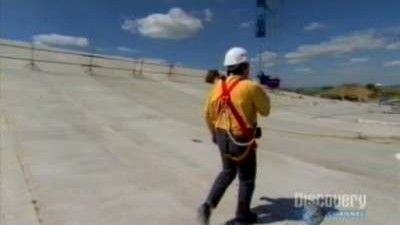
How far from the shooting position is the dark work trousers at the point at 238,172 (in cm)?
436

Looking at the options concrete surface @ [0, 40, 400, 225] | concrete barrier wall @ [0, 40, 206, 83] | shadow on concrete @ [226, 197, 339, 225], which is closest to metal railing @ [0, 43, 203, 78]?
concrete barrier wall @ [0, 40, 206, 83]

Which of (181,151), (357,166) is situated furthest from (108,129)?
(357,166)

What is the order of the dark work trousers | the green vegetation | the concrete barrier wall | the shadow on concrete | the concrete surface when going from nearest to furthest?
the dark work trousers
the shadow on concrete
the concrete surface
the concrete barrier wall
the green vegetation

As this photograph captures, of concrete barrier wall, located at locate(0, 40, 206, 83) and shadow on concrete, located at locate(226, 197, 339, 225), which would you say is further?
concrete barrier wall, located at locate(0, 40, 206, 83)

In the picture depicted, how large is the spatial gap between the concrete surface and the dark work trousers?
0.98 ft

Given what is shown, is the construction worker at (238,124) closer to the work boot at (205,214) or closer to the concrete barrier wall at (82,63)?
the work boot at (205,214)

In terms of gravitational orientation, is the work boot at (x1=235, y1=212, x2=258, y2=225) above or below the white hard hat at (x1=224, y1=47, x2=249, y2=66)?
below

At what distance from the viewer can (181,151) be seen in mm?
7938

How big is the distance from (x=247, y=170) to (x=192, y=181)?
178 centimetres

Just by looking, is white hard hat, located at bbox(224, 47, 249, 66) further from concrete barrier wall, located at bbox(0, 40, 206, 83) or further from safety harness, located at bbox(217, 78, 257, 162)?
concrete barrier wall, located at bbox(0, 40, 206, 83)

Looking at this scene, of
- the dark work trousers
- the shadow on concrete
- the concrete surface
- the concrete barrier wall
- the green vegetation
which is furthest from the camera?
the green vegetation

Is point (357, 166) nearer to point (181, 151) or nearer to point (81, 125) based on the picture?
point (181, 151)

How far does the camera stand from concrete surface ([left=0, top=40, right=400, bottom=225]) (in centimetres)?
493

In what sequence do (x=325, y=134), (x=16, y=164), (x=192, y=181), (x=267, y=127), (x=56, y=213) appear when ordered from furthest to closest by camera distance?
(x=267, y=127)
(x=325, y=134)
(x=16, y=164)
(x=192, y=181)
(x=56, y=213)
